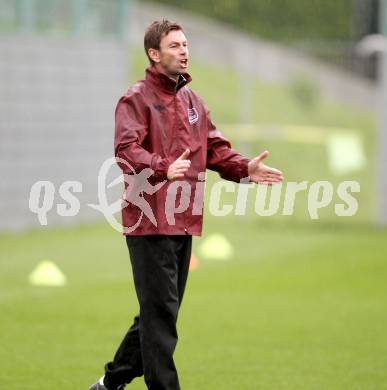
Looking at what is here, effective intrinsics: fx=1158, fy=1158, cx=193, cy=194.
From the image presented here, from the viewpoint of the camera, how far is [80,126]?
61.9 ft

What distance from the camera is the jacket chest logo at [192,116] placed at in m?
6.61

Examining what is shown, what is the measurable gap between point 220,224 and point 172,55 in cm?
1224

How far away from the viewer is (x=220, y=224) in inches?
736

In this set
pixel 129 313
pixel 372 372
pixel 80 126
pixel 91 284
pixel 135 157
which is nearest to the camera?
pixel 135 157

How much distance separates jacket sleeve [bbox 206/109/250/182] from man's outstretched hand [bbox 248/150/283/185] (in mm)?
39

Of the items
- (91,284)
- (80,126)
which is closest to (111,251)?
(91,284)

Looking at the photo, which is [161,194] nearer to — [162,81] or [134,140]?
[134,140]

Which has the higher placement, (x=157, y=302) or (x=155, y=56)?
(x=155, y=56)

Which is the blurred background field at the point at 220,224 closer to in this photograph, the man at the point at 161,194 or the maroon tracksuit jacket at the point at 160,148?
the man at the point at 161,194

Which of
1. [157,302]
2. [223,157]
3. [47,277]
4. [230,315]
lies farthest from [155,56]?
[47,277]

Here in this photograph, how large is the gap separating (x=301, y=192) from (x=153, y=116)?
17139 millimetres

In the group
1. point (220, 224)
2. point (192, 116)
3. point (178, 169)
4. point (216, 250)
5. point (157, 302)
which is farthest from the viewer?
point (220, 224)

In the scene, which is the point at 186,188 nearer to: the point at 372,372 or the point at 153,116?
the point at 153,116

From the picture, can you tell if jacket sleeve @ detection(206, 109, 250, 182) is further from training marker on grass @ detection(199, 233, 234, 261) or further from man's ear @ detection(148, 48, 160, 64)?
training marker on grass @ detection(199, 233, 234, 261)
